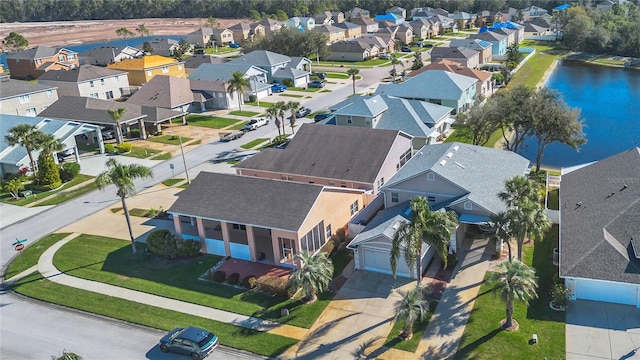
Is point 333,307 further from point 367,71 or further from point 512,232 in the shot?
point 367,71

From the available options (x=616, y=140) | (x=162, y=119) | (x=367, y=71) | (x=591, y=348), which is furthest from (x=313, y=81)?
(x=591, y=348)

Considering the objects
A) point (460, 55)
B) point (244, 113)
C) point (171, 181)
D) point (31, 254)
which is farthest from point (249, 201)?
point (460, 55)

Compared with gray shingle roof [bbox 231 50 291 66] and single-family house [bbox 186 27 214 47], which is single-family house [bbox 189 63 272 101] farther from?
single-family house [bbox 186 27 214 47]

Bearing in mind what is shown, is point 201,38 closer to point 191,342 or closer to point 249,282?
point 249,282

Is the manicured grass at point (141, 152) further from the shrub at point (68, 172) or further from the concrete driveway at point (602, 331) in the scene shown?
the concrete driveway at point (602, 331)

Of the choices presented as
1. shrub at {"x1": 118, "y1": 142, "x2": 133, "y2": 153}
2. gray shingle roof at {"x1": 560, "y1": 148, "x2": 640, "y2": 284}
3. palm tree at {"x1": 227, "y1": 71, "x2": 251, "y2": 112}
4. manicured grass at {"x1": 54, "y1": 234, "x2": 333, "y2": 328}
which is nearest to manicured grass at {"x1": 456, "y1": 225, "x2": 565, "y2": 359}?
gray shingle roof at {"x1": 560, "y1": 148, "x2": 640, "y2": 284}
